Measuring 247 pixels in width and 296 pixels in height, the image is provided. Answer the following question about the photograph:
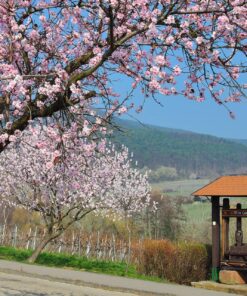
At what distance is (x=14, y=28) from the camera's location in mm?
8906

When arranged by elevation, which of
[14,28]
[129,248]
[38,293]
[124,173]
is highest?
[124,173]

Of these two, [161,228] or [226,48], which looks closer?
[226,48]

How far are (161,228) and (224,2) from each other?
54.1 meters

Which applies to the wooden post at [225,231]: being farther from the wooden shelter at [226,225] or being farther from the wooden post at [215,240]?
the wooden post at [215,240]

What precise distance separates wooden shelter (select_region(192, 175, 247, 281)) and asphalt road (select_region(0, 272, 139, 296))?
432 cm

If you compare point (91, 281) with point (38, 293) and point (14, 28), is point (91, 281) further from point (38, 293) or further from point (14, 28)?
point (14, 28)

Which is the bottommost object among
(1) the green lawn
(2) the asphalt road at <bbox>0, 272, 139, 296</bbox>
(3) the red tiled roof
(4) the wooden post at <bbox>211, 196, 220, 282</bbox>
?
(2) the asphalt road at <bbox>0, 272, 139, 296</bbox>

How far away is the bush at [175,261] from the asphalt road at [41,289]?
5142 mm

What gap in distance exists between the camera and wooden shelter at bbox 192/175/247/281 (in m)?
19.9

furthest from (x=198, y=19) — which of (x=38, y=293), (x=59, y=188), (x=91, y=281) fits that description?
(x=59, y=188)

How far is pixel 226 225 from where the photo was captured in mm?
20953

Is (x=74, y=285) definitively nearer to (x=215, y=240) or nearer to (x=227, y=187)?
(x=215, y=240)

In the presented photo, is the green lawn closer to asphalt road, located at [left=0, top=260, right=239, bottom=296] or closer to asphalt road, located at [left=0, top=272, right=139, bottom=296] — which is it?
asphalt road, located at [left=0, top=260, right=239, bottom=296]

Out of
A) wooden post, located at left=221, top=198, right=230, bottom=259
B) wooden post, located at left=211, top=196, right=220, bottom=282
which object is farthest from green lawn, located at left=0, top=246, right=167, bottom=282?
wooden post, located at left=221, top=198, right=230, bottom=259
